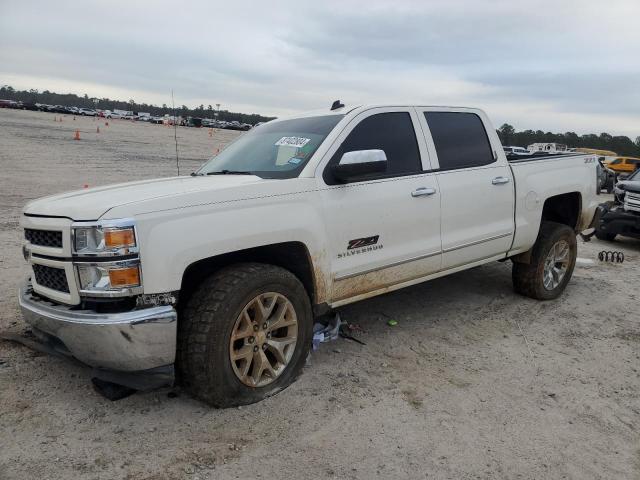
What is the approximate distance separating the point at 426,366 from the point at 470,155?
2.01 m

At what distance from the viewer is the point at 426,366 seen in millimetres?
4023

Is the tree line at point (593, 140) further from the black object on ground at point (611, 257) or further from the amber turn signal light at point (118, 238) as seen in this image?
the amber turn signal light at point (118, 238)

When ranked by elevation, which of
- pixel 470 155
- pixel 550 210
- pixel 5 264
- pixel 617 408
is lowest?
pixel 617 408

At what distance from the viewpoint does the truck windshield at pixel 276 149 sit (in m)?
3.83

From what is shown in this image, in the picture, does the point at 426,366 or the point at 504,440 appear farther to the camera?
the point at 426,366

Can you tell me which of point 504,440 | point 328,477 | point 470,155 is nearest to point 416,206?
point 470,155

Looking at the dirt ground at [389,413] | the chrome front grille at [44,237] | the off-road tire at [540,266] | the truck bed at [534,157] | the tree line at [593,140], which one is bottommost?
the dirt ground at [389,413]

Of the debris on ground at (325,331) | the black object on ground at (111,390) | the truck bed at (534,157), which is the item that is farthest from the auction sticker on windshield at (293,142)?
the truck bed at (534,157)

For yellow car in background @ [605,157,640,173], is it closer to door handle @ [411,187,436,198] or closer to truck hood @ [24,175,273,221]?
A: door handle @ [411,187,436,198]

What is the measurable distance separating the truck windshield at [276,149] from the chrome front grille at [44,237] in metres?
1.39

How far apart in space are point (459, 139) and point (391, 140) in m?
0.91

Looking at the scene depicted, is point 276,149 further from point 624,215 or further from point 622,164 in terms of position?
point 622,164

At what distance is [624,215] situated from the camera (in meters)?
9.48

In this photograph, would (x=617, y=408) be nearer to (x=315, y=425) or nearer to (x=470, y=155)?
(x=315, y=425)
